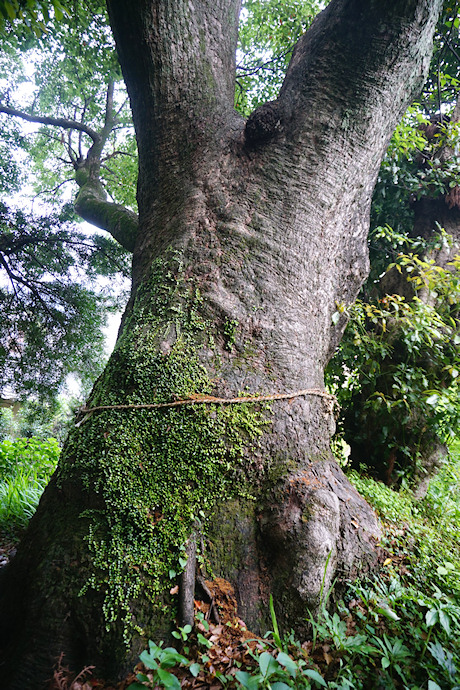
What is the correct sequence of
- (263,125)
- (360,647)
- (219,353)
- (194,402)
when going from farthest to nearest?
1. (263,125)
2. (219,353)
3. (194,402)
4. (360,647)

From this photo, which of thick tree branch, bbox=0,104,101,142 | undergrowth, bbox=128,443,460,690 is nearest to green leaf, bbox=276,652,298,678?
undergrowth, bbox=128,443,460,690

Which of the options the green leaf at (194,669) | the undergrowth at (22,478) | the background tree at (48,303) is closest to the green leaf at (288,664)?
the green leaf at (194,669)

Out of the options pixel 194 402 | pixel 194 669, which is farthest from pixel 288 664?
pixel 194 402

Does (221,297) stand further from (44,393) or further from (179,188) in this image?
(44,393)

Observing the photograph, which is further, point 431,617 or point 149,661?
point 431,617

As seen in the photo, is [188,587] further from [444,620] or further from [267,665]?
[444,620]

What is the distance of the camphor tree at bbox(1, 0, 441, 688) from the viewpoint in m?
1.35

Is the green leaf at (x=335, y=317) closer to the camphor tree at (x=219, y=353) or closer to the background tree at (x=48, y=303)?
the camphor tree at (x=219, y=353)

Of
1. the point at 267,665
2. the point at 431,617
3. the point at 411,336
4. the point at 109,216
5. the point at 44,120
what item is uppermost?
the point at 44,120

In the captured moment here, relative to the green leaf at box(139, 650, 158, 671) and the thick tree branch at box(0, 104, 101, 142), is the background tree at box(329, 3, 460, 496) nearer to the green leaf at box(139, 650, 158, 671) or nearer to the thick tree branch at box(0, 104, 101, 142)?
the green leaf at box(139, 650, 158, 671)

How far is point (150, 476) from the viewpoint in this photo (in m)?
1.47

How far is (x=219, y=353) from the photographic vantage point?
1.75m

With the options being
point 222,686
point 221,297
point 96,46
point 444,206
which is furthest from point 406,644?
point 96,46

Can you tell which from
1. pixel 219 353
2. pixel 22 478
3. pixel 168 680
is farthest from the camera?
pixel 22 478
